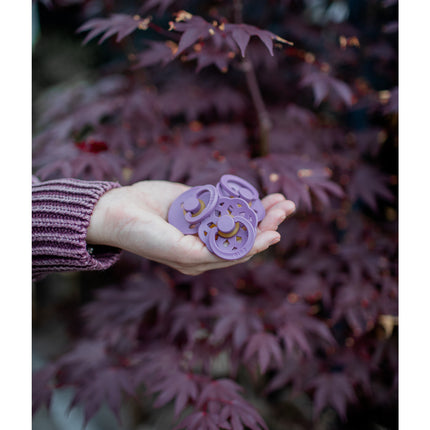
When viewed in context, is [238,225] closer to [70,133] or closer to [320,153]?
[320,153]

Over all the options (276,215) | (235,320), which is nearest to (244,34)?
(276,215)

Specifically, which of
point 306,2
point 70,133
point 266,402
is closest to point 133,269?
point 70,133

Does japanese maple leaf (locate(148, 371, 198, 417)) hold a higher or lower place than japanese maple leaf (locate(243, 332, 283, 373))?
lower

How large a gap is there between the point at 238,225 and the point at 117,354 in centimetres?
72

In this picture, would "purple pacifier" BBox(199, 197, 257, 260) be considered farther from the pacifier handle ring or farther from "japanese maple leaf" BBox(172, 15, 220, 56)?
"japanese maple leaf" BBox(172, 15, 220, 56)

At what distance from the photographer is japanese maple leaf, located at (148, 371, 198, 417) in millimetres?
914

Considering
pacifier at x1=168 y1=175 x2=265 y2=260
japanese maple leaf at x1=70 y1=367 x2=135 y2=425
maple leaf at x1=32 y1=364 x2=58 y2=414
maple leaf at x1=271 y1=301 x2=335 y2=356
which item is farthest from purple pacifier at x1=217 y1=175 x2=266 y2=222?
maple leaf at x1=32 y1=364 x2=58 y2=414

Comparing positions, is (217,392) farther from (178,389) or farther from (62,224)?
(62,224)

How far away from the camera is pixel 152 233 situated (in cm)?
79

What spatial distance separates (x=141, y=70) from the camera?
1416 millimetres

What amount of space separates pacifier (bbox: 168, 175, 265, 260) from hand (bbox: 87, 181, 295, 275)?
2 centimetres

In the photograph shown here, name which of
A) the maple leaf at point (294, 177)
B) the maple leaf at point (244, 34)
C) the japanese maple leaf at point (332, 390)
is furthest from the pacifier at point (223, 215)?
the japanese maple leaf at point (332, 390)

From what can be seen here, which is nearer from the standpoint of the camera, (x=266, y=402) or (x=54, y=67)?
(x=266, y=402)

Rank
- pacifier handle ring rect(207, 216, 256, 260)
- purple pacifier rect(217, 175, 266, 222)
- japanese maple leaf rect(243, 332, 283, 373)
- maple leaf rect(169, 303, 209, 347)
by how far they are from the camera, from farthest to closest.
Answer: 1. maple leaf rect(169, 303, 209, 347)
2. japanese maple leaf rect(243, 332, 283, 373)
3. purple pacifier rect(217, 175, 266, 222)
4. pacifier handle ring rect(207, 216, 256, 260)
